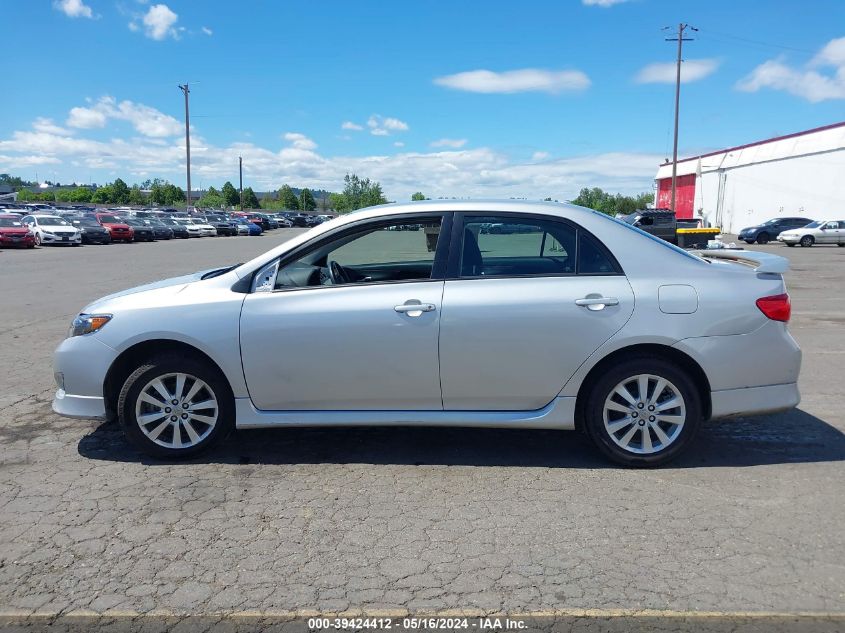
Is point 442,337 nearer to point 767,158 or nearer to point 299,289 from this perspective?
point 299,289

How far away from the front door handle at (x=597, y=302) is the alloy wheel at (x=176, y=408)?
2435mm

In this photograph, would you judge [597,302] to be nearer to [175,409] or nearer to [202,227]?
[175,409]

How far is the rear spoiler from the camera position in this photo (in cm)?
465

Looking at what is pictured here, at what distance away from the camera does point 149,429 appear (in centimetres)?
460

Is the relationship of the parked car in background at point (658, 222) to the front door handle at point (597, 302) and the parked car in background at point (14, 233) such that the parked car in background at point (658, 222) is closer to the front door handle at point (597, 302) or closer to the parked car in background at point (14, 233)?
the front door handle at point (597, 302)

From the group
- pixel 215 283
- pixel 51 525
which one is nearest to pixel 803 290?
pixel 215 283

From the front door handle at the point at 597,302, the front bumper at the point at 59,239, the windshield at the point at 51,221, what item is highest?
the windshield at the point at 51,221

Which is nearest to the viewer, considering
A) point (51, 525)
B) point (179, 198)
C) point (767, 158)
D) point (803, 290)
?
point (51, 525)

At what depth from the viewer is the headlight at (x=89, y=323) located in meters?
4.62

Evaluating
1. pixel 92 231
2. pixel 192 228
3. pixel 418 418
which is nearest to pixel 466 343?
pixel 418 418

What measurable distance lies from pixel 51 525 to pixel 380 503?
177 centimetres

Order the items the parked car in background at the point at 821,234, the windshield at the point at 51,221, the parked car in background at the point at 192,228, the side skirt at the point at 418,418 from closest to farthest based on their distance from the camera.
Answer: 1. the side skirt at the point at 418,418
2. the windshield at the point at 51,221
3. the parked car in background at the point at 821,234
4. the parked car in background at the point at 192,228

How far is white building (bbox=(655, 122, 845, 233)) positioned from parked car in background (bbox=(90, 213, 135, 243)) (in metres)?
43.7

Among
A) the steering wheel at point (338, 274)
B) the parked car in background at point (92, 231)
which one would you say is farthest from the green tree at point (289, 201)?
the steering wheel at point (338, 274)
